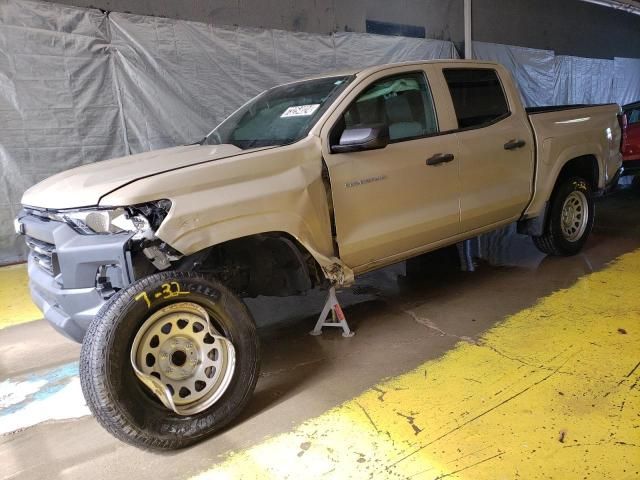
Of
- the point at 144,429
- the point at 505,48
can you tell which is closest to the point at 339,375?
the point at 144,429

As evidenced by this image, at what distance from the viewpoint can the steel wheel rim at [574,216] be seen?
508cm

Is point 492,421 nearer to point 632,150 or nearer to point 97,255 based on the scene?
point 97,255

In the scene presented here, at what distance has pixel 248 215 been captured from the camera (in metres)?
2.71

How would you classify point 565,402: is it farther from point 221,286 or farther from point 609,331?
point 221,286

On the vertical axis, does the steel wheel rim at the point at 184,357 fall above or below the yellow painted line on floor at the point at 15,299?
above

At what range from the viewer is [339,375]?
3109 mm

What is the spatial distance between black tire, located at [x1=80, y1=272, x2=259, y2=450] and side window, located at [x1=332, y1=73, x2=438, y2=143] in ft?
5.15

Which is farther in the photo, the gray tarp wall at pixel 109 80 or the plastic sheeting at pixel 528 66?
the plastic sheeting at pixel 528 66

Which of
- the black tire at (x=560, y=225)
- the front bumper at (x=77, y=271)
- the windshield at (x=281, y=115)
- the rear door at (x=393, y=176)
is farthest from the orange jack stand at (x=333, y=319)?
the black tire at (x=560, y=225)

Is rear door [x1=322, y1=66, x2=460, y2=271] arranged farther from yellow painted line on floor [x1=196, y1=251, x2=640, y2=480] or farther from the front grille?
the front grille

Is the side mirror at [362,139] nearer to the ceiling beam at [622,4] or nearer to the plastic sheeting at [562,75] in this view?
the plastic sheeting at [562,75]

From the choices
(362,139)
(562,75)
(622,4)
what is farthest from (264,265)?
(622,4)

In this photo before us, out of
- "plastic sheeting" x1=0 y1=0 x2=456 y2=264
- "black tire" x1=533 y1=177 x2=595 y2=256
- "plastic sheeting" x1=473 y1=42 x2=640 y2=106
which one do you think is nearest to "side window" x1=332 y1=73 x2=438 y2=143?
"black tire" x1=533 y1=177 x2=595 y2=256

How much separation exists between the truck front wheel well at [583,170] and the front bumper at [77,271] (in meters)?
4.27
